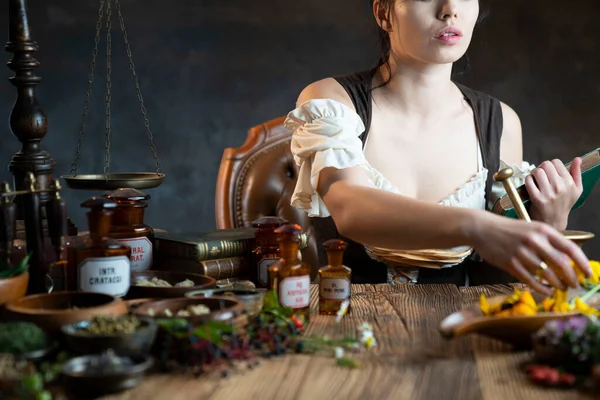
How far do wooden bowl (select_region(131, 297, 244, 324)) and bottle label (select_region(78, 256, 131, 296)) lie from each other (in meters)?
0.13

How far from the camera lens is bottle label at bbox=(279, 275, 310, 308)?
1.55 m

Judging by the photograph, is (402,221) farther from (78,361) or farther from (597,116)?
(597,116)

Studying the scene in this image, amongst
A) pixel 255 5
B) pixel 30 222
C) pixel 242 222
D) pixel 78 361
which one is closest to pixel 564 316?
pixel 78 361

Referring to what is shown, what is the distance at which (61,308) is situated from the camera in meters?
1.38

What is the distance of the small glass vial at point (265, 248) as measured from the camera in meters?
1.80

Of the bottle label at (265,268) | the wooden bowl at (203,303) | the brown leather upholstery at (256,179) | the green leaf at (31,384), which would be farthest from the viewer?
the brown leather upholstery at (256,179)

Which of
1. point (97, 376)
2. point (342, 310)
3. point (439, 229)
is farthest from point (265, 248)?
point (97, 376)

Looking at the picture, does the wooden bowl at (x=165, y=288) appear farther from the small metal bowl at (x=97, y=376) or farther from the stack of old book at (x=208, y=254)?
the small metal bowl at (x=97, y=376)

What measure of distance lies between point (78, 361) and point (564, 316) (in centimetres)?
77

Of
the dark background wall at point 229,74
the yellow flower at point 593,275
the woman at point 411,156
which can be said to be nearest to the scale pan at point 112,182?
the woman at point 411,156

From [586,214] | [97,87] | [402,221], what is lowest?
Result: [586,214]

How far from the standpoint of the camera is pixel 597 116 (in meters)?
4.34

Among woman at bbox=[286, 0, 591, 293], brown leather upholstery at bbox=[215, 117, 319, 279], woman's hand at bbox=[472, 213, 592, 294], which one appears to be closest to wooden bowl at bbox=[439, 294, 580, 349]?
woman's hand at bbox=[472, 213, 592, 294]

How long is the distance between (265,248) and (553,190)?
76cm
